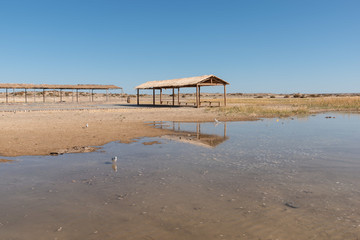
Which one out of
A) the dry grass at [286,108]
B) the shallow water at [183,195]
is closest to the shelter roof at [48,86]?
the dry grass at [286,108]

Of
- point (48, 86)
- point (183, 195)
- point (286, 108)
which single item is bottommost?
point (183, 195)

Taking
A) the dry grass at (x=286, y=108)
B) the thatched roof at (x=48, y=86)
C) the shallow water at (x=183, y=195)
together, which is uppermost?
the thatched roof at (x=48, y=86)

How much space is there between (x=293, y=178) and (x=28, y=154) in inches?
280

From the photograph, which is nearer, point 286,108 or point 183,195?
point 183,195

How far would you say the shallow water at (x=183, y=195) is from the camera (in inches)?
153

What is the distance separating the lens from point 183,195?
521 centimetres

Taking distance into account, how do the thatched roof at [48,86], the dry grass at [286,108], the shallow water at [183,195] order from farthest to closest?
the thatched roof at [48,86] < the dry grass at [286,108] < the shallow water at [183,195]

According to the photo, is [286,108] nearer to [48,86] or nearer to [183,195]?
[183,195]

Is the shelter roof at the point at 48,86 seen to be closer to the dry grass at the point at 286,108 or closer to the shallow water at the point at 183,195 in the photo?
the dry grass at the point at 286,108

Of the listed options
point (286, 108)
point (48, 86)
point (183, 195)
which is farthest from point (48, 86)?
point (183, 195)

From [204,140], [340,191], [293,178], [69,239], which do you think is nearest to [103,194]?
[69,239]

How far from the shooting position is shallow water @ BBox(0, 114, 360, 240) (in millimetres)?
3899

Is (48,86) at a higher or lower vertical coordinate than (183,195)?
higher

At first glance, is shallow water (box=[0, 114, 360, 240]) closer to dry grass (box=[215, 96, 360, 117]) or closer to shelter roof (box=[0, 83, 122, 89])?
dry grass (box=[215, 96, 360, 117])
